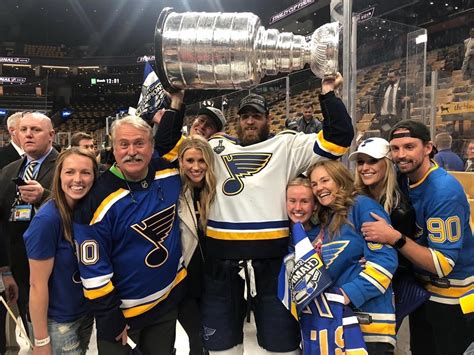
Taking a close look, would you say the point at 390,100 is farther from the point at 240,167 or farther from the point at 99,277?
the point at 99,277

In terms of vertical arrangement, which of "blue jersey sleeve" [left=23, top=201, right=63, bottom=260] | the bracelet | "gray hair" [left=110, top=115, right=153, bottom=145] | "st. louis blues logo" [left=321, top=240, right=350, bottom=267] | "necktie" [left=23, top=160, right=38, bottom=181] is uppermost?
"gray hair" [left=110, top=115, right=153, bottom=145]

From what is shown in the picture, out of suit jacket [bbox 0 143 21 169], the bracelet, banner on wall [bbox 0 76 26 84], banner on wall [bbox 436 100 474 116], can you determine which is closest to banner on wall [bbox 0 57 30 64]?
banner on wall [bbox 0 76 26 84]

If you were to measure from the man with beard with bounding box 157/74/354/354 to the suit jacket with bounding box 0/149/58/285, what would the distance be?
2.80 feet

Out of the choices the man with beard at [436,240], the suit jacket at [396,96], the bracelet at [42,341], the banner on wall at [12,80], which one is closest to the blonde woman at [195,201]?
the bracelet at [42,341]

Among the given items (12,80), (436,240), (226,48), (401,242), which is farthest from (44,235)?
(12,80)

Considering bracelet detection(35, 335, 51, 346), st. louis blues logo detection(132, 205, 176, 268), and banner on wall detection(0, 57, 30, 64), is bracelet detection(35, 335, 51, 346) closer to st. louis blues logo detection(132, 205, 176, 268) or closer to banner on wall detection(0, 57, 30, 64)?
st. louis blues logo detection(132, 205, 176, 268)

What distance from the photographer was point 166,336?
1698mm

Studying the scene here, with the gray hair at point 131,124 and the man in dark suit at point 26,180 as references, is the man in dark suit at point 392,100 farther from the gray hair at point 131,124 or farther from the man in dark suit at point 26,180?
the man in dark suit at point 26,180

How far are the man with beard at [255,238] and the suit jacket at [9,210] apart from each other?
853 mm

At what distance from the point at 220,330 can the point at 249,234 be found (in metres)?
0.41

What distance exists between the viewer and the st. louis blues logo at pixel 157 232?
154cm

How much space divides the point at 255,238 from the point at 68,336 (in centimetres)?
82

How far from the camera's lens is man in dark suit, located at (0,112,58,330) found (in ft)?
6.53

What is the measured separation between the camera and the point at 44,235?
1502 mm
